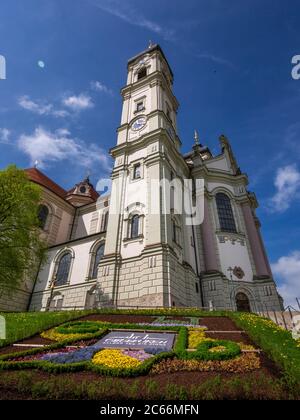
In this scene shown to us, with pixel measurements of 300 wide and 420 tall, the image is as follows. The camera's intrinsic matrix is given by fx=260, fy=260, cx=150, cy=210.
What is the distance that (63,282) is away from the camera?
88.1 ft

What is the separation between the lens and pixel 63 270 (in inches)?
1096

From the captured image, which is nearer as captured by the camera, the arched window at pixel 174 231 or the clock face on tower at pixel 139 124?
the arched window at pixel 174 231

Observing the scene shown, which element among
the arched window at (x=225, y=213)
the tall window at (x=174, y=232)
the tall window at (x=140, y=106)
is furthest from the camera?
the tall window at (x=140, y=106)

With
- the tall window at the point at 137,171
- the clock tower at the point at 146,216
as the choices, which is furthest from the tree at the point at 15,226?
the tall window at the point at 137,171

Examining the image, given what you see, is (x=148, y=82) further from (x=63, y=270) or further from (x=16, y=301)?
(x=16, y=301)

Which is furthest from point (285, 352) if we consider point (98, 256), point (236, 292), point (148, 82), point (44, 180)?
point (44, 180)

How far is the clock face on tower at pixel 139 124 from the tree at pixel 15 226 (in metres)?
15.1

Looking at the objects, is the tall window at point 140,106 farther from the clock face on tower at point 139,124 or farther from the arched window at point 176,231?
the arched window at point 176,231

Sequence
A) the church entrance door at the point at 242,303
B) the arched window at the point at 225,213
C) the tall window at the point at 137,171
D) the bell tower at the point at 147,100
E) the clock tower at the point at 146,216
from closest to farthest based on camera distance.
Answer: the clock tower at the point at 146,216 < the church entrance door at the point at 242,303 < the tall window at the point at 137,171 < the arched window at the point at 225,213 < the bell tower at the point at 147,100

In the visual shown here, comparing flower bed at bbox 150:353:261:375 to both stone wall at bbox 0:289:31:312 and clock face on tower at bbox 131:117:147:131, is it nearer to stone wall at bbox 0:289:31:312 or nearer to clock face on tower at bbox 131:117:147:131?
stone wall at bbox 0:289:31:312

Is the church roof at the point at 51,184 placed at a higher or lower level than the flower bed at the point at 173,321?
higher

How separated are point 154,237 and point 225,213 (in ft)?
40.6

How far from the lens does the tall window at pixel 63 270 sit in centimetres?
2700
